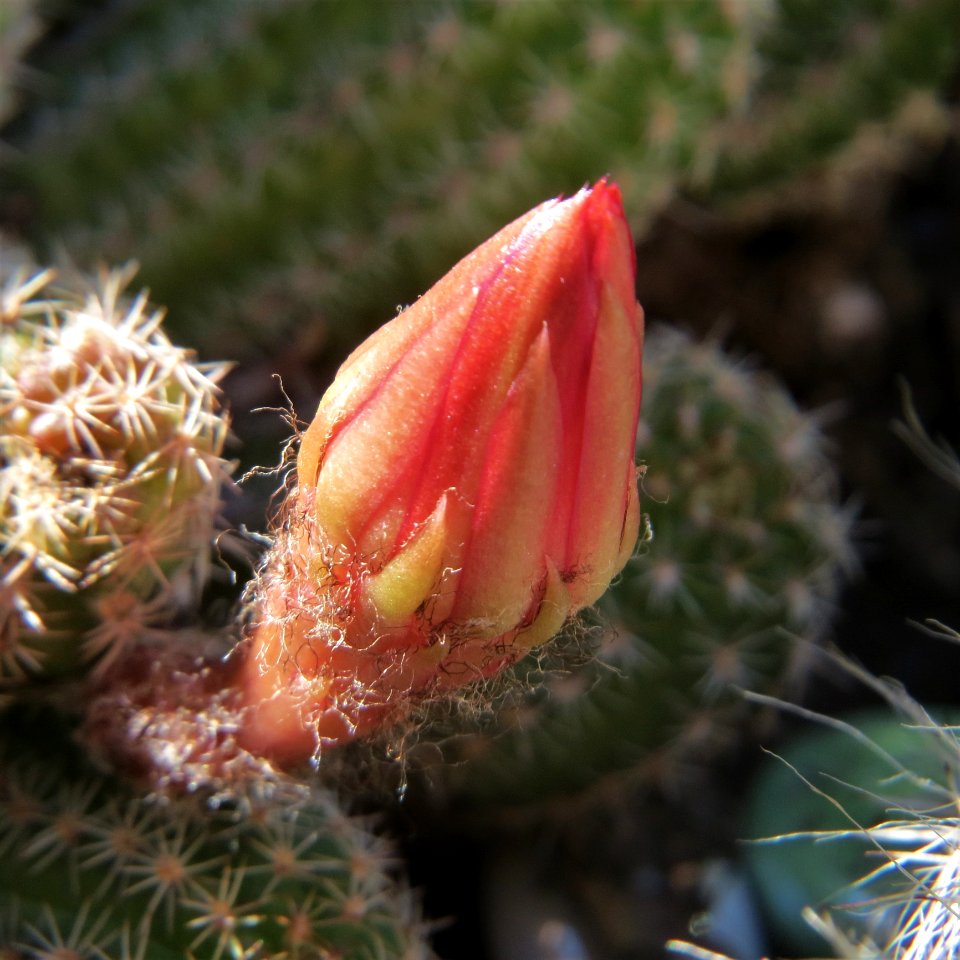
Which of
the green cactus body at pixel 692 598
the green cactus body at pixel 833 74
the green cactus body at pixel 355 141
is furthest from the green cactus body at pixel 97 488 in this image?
the green cactus body at pixel 833 74

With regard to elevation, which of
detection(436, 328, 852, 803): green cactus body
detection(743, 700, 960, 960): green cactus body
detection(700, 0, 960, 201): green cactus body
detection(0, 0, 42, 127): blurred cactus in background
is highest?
detection(0, 0, 42, 127): blurred cactus in background

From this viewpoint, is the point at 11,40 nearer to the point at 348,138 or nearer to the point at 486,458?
the point at 348,138

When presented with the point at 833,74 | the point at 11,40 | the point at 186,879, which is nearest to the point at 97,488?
the point at 186,879

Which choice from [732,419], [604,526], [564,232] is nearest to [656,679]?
[732,419]

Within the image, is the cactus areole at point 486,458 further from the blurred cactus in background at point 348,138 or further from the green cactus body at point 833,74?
the green cactus body at point 833,74

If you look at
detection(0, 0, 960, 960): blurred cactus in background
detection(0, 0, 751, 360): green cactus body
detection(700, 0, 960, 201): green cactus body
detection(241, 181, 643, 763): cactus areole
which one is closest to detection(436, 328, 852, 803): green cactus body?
detection(0, 0, 960, 960): blurred cactus in background

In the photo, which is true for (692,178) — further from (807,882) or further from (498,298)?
(498,298)

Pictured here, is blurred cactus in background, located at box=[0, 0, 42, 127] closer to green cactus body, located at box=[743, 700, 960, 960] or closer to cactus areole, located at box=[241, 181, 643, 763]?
cactus areole, located at box=[241, 181, 643, 763]
